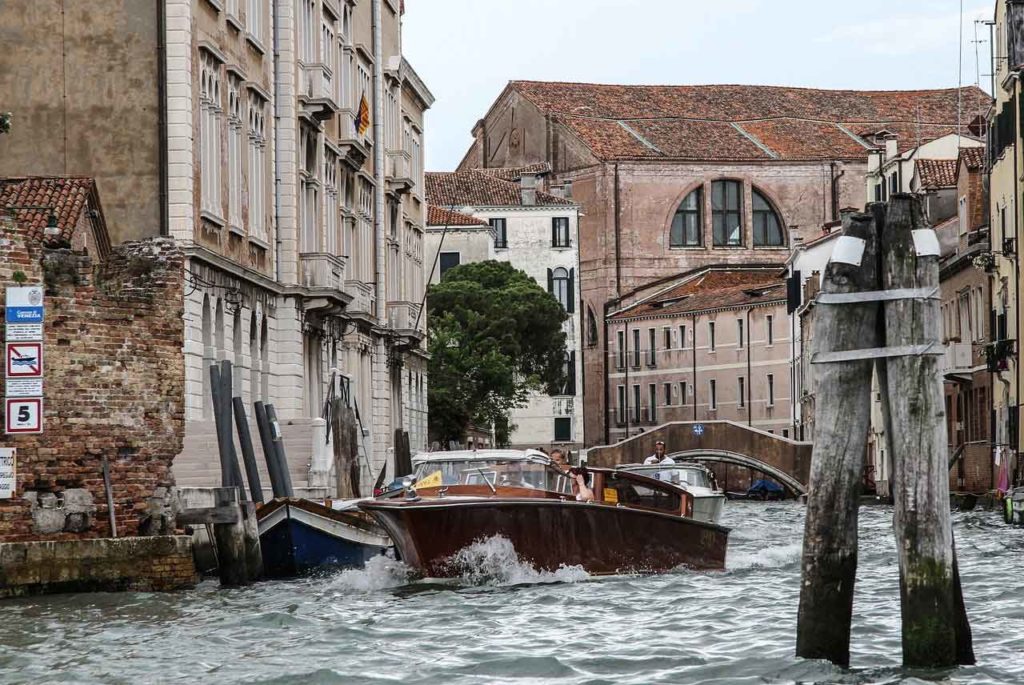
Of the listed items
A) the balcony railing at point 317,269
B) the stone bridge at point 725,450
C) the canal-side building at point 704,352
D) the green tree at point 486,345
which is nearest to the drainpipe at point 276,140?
the balcony railing at point 317,269

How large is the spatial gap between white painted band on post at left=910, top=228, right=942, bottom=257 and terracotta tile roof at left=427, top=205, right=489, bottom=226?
64907 mm

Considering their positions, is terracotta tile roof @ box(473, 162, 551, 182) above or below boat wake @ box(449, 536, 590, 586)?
above

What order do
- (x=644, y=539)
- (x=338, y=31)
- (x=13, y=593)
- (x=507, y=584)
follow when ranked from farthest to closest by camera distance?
(x=338, y=31) < (x=644, y=539) < (x=507, y=584) < (x=13, y=593)

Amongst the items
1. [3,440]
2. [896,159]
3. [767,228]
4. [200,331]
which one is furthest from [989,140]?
[767,228]

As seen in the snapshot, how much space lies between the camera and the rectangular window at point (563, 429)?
85375mm

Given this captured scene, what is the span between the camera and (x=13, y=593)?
763 inches

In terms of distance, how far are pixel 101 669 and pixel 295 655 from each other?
151 centimetres

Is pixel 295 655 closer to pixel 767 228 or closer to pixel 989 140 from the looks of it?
pixel 989 140

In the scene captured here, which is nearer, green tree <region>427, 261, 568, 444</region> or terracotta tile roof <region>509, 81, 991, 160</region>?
green tree <region>427, 261, 568, 444</region>

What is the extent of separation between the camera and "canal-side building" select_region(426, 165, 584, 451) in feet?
273

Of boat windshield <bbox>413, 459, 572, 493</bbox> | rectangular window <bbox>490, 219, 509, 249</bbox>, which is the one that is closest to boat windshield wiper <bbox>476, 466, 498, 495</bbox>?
boat windshield <bbox>413, 459, 572, 493</bbox>

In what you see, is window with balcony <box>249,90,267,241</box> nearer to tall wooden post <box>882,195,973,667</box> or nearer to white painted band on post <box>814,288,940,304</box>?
white painted band on post <box>814,288,940,304</box>

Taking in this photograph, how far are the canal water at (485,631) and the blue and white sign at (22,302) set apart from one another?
2486 millimetres

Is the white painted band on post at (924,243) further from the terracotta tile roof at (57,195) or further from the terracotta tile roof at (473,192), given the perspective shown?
the terracotta tile roof at (473,192)
